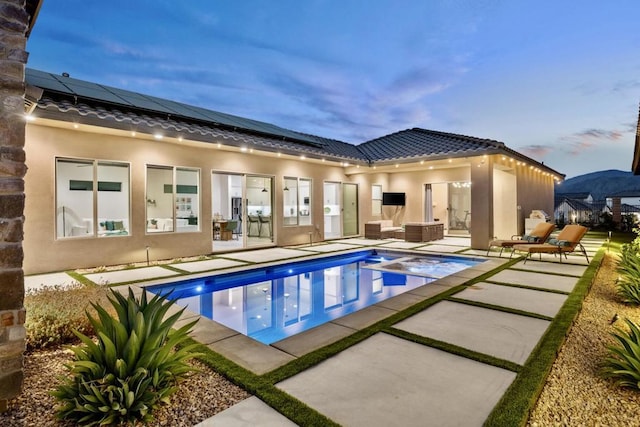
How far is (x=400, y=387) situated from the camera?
8.30 ft

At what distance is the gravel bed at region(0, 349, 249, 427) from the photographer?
83.2 inches

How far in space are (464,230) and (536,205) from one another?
4.04m

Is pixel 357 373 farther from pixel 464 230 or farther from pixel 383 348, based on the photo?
pixel 464 230

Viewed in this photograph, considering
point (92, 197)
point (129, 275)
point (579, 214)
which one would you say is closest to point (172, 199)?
point (92, 197)

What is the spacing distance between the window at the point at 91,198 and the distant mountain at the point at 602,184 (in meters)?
47.2

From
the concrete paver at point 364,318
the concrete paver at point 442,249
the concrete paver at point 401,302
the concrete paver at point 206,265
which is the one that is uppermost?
the concrete paver at point 442,249

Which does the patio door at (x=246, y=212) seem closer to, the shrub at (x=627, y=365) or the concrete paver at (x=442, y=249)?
the concrete paver at (x=442, y=249)

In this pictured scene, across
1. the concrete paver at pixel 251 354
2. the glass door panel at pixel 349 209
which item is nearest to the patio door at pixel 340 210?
the glass door panel at pixel 349 209

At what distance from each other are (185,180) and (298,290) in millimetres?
4935

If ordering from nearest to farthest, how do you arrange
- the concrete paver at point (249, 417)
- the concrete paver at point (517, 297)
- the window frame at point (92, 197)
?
1. the concrete paver at point (249, 417)
2. the concrete paver at point (517, 297)
3. the window frame at point (92, 197)

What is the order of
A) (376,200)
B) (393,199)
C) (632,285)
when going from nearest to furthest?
(632,285)
(393,199)
(376,200)

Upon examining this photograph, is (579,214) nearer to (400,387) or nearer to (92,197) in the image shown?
(400,387)

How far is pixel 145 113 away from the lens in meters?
8.70

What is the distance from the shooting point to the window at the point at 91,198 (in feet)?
24.1
